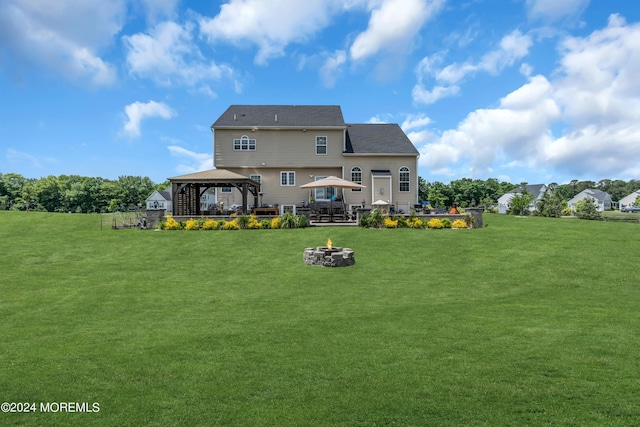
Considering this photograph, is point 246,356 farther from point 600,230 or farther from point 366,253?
point 600,230

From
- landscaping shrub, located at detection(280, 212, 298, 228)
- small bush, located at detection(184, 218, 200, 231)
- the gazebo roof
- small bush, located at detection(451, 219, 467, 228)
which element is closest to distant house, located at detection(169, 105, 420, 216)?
the gazebo roof

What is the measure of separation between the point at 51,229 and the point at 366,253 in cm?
1639

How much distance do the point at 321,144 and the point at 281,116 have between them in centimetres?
397

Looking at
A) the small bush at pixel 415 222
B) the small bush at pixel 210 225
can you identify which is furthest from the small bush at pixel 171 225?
the small bush at pixel 415 222

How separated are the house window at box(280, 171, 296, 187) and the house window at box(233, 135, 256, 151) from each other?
9.72 ft

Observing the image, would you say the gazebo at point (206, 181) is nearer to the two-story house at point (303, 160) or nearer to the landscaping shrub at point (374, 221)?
the two-story house at point (303, 160)

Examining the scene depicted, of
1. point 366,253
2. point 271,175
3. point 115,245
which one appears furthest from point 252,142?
point 366,253

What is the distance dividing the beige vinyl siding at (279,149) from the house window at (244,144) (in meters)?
0.23

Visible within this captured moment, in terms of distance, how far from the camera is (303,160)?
29.1 meters

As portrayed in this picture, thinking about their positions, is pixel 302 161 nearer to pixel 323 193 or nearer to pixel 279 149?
pixel 279 149

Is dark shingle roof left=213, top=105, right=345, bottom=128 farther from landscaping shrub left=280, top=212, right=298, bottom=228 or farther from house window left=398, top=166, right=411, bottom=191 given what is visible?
landscaping shrub left=280, top=212, right=298, bottom=228

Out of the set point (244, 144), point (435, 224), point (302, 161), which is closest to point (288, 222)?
point (435, 224)

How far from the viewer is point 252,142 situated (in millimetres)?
29000

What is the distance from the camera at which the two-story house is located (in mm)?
28922
